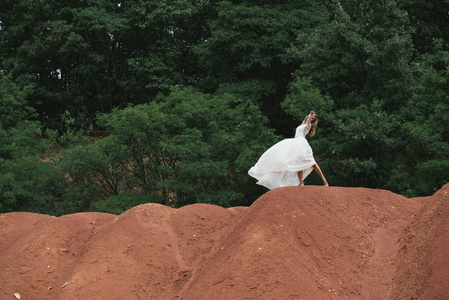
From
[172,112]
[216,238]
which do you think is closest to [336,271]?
[216,238]

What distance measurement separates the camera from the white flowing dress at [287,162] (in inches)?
371

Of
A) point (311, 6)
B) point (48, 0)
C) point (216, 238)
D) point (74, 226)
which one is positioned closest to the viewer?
point (216, 238)

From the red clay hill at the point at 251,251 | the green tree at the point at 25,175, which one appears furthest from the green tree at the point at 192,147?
the red clay hill at the point at 251,251

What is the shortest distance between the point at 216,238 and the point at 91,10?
2183cm

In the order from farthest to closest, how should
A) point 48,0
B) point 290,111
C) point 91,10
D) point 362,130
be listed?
point 48,0
point 91,10
point 290,111
point 362,130

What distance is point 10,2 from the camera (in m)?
30.9

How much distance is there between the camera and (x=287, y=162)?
940 cm

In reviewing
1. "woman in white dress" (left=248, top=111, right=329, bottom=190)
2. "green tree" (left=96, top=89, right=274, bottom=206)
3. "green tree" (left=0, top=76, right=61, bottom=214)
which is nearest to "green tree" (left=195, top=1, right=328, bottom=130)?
"green tree" (left=96, top=89, right=274, bottom=206)

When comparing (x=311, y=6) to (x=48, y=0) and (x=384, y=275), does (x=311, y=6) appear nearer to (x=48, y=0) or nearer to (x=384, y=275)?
(x=48, y=0)

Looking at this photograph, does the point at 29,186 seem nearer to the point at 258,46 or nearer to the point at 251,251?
the point at 258,46

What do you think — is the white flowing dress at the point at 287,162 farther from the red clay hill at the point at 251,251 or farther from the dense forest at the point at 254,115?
the dense forest at the point at 254,115

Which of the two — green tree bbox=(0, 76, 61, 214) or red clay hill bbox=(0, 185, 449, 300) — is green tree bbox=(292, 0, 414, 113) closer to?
red clay hill bbox=(0, 185, 449, 300)

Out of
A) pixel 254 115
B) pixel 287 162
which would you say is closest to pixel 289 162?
pixel 287 162

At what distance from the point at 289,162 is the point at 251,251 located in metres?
2.48
